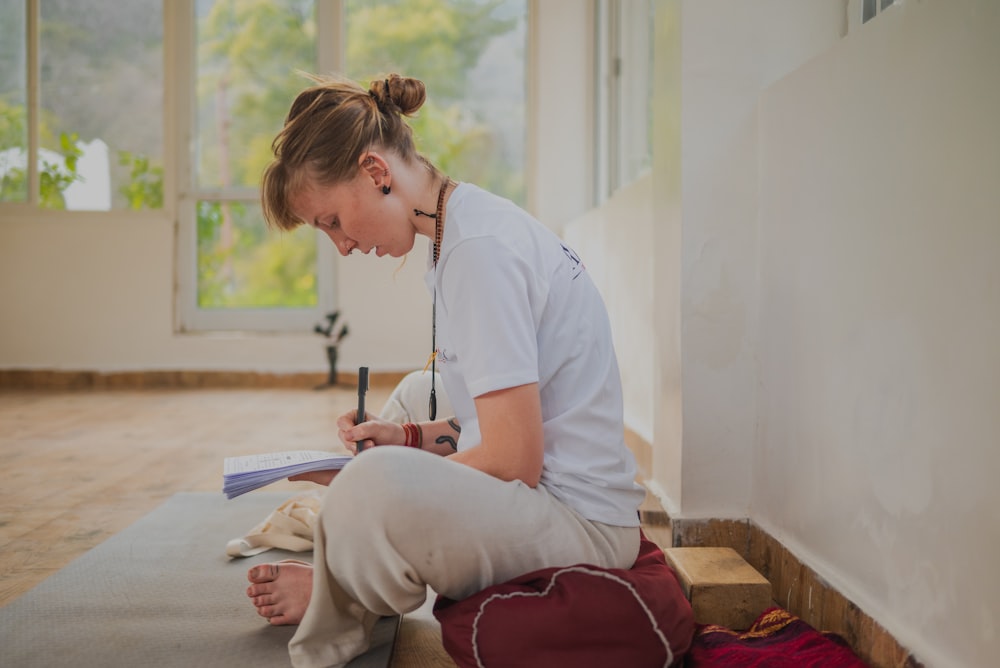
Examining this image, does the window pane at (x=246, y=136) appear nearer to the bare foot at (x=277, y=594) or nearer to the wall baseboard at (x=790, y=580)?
the wall baseboard at (x=790, y=580)

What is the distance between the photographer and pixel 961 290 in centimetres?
97

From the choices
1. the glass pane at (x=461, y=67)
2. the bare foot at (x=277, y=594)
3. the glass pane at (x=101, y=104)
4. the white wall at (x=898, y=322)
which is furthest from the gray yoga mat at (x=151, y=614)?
the glass pane at (x=101, y=104)

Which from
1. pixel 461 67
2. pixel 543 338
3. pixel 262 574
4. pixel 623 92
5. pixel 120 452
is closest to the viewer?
pixel 543 338

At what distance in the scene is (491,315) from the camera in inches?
43.4

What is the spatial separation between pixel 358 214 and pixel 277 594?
61 cm

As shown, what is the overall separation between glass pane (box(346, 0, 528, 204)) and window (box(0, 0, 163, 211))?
133cm

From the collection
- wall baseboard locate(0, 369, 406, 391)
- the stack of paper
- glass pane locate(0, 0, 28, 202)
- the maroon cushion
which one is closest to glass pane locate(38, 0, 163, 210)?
glass pane locate(0, 0, 28, 202)

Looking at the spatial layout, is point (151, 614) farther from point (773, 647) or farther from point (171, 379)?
point (171, 379)

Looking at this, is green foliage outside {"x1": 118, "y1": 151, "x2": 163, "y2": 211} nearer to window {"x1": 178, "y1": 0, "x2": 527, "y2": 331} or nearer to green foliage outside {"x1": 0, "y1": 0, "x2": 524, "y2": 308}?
green foliage outside {"x1": 0, "y1": 0, "x2": 524, "y2": 308}

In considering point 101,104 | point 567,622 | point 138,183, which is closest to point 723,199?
point 567,622

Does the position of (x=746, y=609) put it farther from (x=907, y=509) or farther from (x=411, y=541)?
(x=411, y=541)

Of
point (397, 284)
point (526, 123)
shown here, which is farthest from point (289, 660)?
point (526, 123)

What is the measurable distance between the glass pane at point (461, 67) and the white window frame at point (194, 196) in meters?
0.16

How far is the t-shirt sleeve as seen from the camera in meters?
1.09
